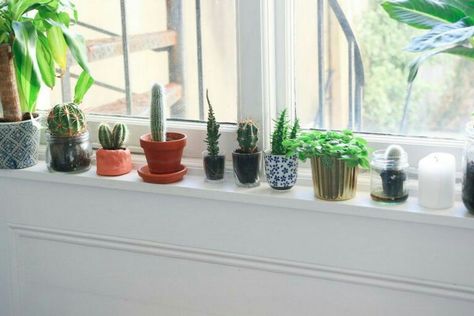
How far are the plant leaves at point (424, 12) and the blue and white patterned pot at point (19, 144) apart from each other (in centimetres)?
97

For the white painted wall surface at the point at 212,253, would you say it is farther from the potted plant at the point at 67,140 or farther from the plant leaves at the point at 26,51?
the plant leaves at the point at 26,51

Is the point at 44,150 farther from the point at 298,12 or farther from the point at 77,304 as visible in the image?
the point at 298,12

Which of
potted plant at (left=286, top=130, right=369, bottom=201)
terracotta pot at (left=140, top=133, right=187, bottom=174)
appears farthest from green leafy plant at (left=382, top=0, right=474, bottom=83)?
terracotta pot at (left=140, top=133, right=187, bottom=174)

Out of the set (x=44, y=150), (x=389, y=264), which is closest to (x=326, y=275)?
(x=389, y=264)

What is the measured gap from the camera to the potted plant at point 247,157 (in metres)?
1.72

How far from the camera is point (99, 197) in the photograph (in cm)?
189

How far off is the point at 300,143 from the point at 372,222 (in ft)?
0.79

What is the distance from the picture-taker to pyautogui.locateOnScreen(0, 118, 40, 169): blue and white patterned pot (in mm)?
1865

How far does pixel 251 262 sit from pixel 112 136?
0.49m

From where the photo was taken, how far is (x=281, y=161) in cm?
169

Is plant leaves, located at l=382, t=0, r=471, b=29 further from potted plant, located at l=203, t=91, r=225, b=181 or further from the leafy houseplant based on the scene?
potted plant, located at l=203, t=91, r=225, b=181

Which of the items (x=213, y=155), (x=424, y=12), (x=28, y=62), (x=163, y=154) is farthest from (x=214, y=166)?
(x=424, y=12)

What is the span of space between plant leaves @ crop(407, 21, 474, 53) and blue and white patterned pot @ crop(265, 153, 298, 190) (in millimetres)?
483

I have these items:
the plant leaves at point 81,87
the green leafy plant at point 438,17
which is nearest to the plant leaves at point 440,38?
the green leafy plant at point 438,17
